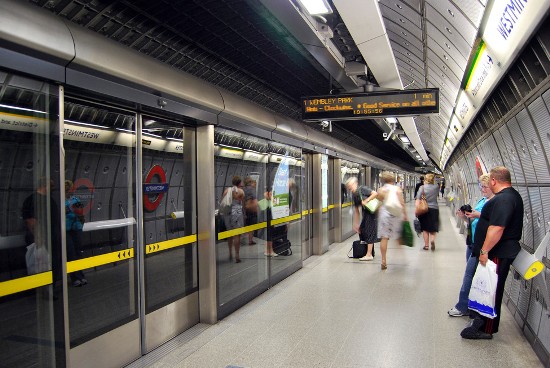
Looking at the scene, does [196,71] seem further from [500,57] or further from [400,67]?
[400,67]

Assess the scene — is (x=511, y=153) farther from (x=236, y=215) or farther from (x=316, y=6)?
(x=236, y=215)

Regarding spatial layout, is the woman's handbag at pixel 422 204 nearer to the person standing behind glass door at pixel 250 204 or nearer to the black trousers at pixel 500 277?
the person standing behind glass door at pixel 250 204

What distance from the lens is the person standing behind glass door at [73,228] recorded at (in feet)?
9.73

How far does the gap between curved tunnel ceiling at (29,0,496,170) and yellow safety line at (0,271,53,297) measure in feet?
5.98

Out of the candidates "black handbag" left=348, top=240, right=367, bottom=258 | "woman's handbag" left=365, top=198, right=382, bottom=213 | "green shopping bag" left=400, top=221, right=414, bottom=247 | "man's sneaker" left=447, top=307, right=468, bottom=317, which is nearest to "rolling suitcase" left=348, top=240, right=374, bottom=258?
"black handbag" left=348, top=240, right=367, bottom=258

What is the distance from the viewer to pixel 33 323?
8.63 feet

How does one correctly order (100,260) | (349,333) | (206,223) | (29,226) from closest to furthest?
(29,226), (100,260), (349,333), (206,223)

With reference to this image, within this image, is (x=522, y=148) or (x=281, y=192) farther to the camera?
(x=281, y=192)

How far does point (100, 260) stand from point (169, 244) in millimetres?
875

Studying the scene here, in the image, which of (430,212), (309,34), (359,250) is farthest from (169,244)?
(430,212)

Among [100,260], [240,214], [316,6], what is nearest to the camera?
[100,260]

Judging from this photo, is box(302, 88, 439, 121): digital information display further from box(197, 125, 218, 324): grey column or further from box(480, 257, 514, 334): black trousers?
box(480, 257, 514, 334): black trousers

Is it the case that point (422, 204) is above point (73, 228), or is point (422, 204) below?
below

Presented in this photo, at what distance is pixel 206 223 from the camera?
4469mm
